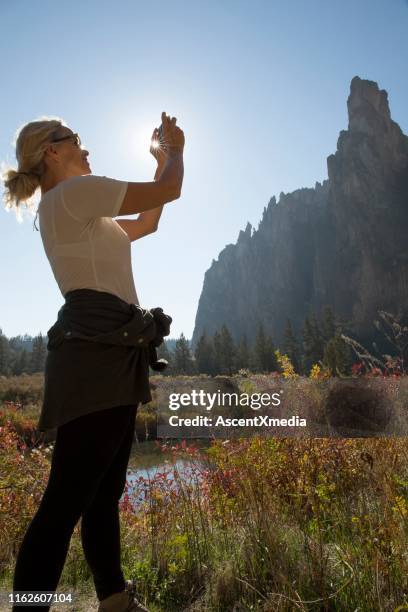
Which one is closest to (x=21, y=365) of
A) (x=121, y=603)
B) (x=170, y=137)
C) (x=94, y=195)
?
(x=121, y=603)

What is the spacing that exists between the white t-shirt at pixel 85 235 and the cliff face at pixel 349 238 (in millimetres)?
76141

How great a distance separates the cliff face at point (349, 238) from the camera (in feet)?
285

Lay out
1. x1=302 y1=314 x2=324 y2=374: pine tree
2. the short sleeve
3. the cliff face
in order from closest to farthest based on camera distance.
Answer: the short sleeve → x1=302 y1=314 x2=324 y2=374: pine tree → the cliff face

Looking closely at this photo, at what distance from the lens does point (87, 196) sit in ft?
4.35

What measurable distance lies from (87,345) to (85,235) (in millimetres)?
362

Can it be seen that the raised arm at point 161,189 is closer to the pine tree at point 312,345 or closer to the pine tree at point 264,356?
the pine tree at point 312,345

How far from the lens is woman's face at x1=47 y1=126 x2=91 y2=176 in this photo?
1.53 m

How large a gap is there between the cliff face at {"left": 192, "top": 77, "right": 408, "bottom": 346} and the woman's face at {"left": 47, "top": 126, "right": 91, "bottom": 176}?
76109mm

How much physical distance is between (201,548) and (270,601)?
2.44ft

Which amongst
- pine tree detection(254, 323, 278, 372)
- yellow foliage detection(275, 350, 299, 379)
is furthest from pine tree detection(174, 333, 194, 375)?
yellow foliage detection(275, 350, 299, 379)

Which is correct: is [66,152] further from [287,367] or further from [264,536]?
[287,367]

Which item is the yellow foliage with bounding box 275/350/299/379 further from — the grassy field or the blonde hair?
the blonde hair

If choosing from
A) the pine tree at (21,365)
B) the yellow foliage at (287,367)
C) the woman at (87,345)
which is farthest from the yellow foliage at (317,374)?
the pine tree at (21,365)

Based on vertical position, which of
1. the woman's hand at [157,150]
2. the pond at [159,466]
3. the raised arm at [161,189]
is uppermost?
the woman's hand at [157,150]
